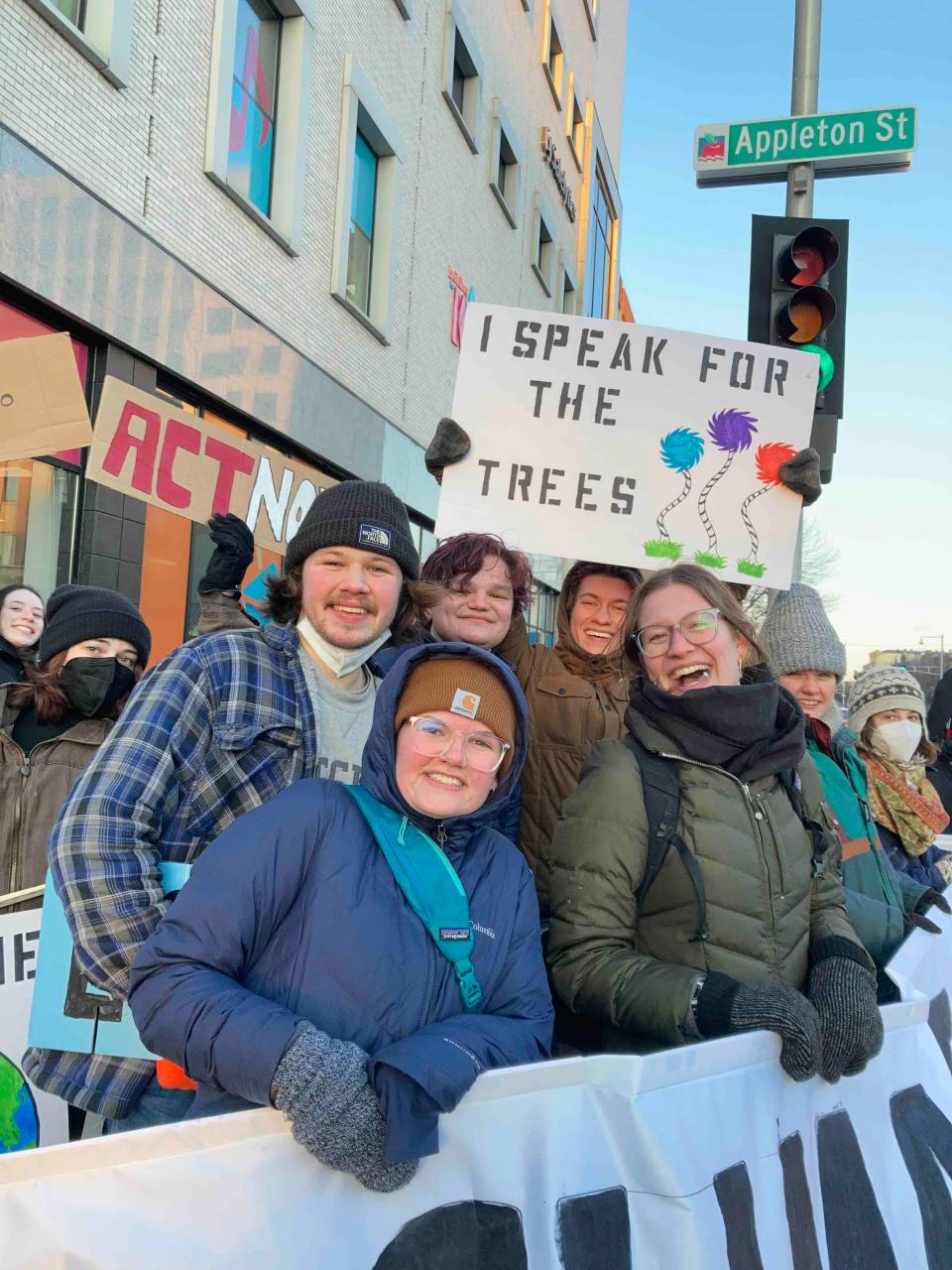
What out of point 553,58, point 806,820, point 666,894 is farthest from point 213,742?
point 553,58

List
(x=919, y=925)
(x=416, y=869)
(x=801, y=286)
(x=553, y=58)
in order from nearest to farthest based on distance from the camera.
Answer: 1. (x=416, y=869)
2. (x=919, y=925)
3. (x=801, y=286)
4. (x=553, y=58)

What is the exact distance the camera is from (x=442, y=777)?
1798mm

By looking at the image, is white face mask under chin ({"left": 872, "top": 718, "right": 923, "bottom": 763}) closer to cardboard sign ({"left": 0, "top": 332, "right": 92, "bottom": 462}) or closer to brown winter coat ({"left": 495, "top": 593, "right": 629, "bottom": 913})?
brown winter coat ({"left": 495, "top": 593, "right": 629, "bottom": 913})

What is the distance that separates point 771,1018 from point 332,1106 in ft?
2.68

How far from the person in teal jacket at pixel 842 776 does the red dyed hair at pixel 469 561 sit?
2.35 ft

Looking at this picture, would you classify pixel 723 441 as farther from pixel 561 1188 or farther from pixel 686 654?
pixel 561 1188

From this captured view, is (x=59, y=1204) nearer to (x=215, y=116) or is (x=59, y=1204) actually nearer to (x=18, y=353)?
(x=18, y=353)

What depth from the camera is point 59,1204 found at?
1362mm

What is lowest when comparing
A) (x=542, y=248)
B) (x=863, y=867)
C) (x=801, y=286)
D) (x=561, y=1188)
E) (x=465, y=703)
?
(x=561, y=1188)

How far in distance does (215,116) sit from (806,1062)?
871 cm

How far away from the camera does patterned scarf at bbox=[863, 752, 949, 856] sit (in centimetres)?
371

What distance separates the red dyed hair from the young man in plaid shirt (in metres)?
0.51

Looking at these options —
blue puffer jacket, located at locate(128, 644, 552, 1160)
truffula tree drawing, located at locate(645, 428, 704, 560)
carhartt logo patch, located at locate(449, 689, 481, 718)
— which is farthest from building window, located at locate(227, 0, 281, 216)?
blue puffer jacket, located at locate(128, 644, 552, 1160)

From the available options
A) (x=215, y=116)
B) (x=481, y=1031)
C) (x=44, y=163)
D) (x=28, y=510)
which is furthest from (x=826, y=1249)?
(x=215, y=116)
